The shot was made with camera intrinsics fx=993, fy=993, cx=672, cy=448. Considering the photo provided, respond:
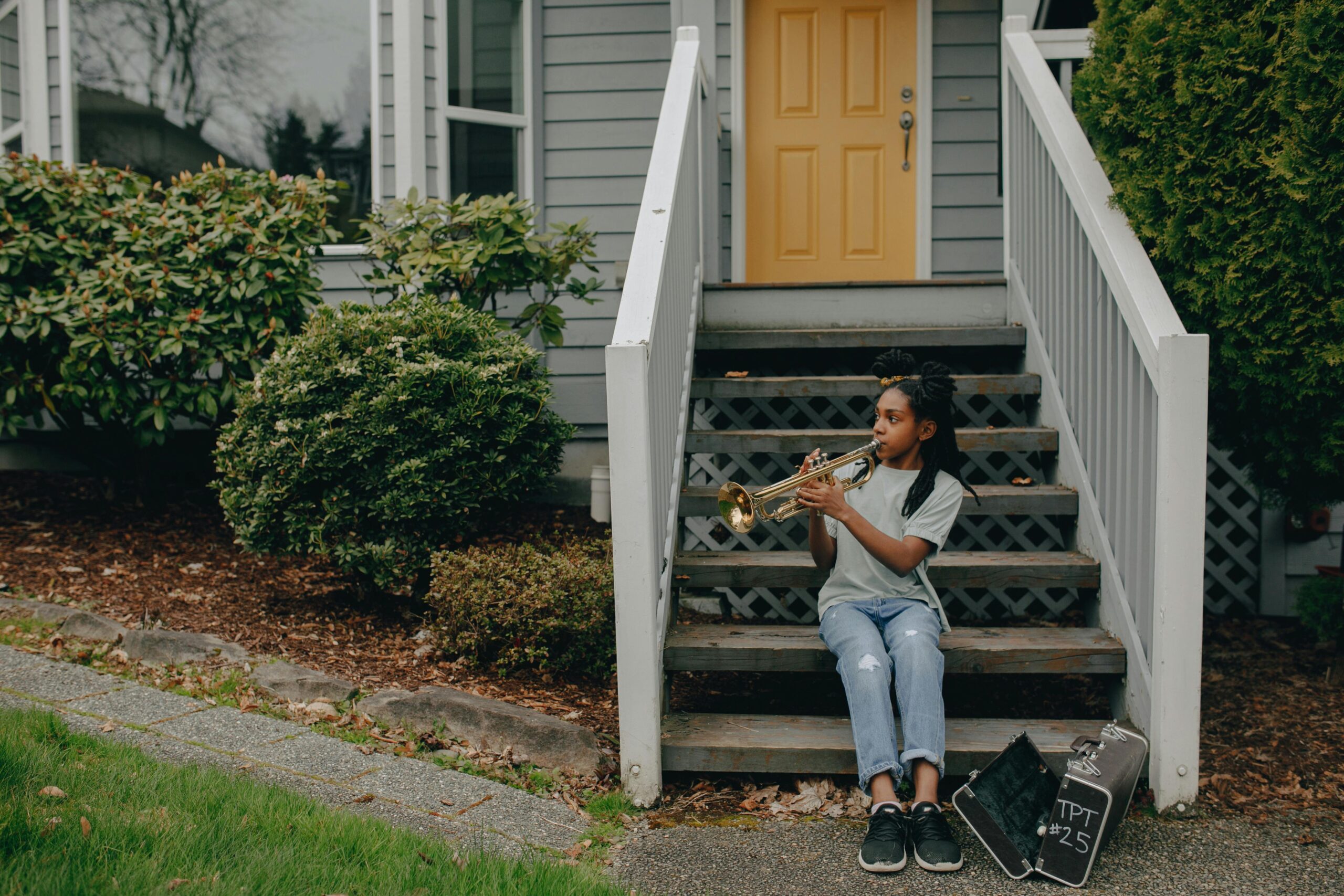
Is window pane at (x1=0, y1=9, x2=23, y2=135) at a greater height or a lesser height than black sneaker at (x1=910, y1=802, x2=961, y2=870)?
greater

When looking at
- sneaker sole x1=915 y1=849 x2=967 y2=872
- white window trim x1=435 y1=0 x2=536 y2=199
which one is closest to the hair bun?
sneaker sole x1=915 y1=849 x2=967 y2=872

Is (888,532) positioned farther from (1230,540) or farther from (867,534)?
(1230,540)

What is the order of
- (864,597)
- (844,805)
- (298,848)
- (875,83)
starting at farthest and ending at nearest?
(875,83) → (864,597) → (844,805) → (298,848)

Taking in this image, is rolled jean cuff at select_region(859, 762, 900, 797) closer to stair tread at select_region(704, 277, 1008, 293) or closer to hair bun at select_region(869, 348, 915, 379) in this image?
hair bun at select_region(869, 348, 915, 379)

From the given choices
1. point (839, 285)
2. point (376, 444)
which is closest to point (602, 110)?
point (839, 285)

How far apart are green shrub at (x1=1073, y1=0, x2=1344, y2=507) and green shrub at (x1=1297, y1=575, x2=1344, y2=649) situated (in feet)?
2.20

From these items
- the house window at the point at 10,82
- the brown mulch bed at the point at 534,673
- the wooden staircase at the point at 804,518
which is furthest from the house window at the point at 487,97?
the house window at the point at 10,82

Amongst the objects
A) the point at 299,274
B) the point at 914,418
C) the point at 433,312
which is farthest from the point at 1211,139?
the point at 299,274

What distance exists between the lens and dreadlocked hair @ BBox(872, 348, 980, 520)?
310 centimetres

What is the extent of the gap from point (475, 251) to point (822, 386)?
1.92 meters

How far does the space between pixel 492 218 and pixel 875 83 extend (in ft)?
8.62

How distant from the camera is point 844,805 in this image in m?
2.94

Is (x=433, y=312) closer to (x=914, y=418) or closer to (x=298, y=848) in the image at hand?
(x=914, y=418)

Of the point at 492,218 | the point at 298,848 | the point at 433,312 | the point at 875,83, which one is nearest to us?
the point at 298,848
